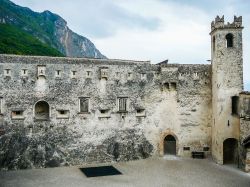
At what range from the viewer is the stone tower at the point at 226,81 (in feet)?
89.1

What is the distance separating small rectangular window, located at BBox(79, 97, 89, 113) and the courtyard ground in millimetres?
4834

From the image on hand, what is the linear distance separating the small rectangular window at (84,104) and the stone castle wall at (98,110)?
0.27m

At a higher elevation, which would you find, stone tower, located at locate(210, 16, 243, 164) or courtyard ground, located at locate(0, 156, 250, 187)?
stone tower, located at locate(210, 16, 243, 164)

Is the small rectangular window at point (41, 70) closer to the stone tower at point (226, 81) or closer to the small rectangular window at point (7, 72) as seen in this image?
the small rectangular window at point (7, 72)

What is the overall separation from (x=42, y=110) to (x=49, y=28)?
288 ft

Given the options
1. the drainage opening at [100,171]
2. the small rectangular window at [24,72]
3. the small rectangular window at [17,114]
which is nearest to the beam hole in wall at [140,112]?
the drainage opening at [100,171]

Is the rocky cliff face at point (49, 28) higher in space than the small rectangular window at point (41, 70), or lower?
higher

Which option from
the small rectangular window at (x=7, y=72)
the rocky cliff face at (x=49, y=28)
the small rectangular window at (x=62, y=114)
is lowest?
the small rectangular window at (x=62, y=114)

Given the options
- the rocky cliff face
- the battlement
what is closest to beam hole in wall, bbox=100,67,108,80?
the battlement

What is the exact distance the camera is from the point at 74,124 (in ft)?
Result: 88.3

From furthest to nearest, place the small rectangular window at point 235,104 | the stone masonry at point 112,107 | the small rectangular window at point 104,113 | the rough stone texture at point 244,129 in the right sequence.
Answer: the small rectangular window at point 104,113
the small rectangular window at point 235,104
the stone masonry at point 112,107
the rough stone texture at point 244,129

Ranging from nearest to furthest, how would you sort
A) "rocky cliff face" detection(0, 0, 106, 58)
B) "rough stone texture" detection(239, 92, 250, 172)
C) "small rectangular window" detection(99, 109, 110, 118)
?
"rough stone texture" detection(239, 92, 250, 172) < "small rectangular window" detection(99, 109, 110, 118) < "rocky cliff face" detection(0, 0, 106, 58)

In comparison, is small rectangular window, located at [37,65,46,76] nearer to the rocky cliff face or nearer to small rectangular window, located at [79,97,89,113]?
small rectangular window, located at [79,97,89,113]

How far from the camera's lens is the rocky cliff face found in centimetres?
9119
